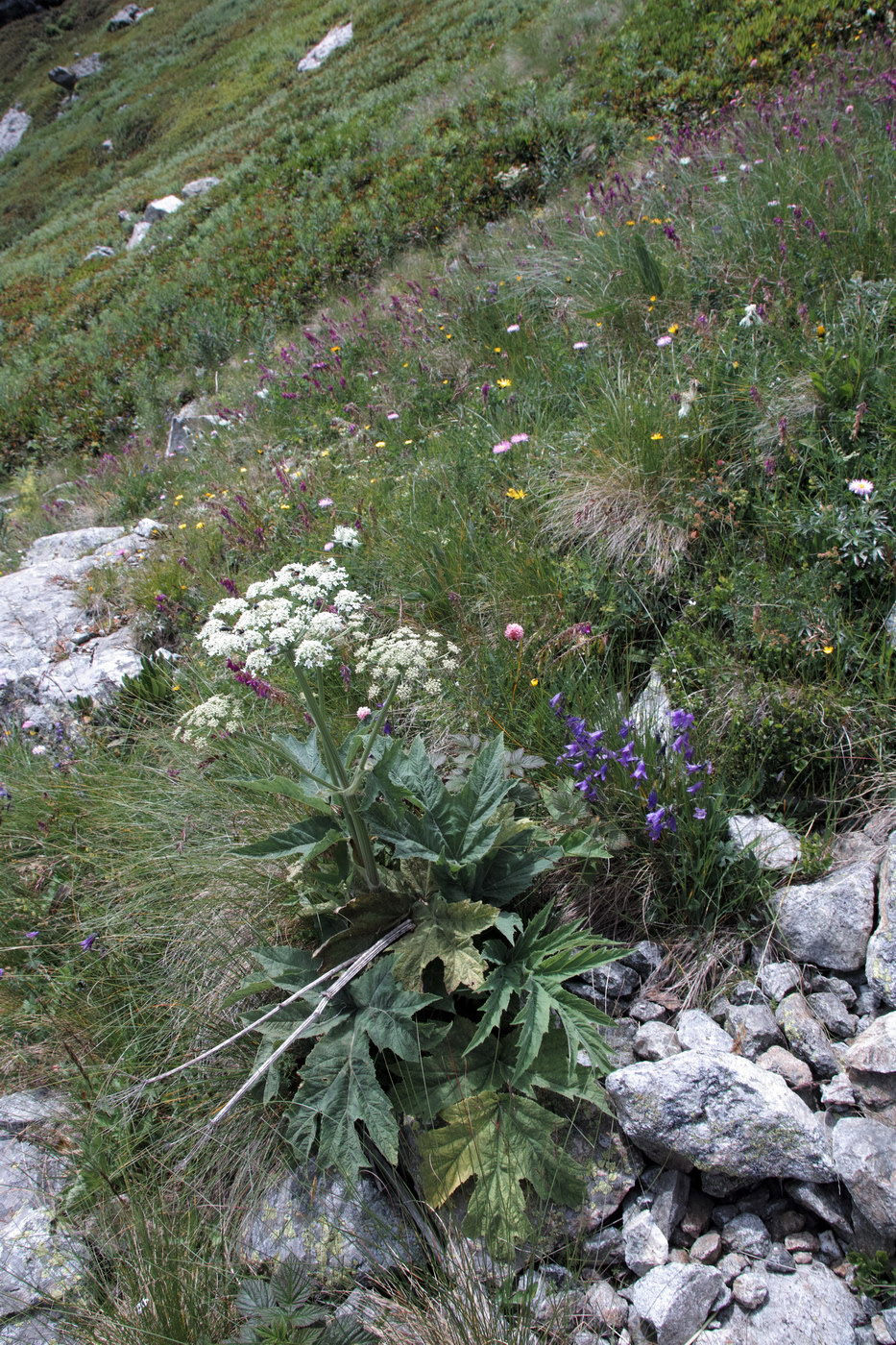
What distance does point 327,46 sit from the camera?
70.1 feet

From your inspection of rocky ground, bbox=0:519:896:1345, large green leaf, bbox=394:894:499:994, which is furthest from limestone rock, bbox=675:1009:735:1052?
large green leaf, bbox=394:894:499:994

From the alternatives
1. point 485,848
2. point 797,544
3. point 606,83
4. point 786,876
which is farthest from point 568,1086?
point 606,83

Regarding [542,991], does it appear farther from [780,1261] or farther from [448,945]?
[780,1261]

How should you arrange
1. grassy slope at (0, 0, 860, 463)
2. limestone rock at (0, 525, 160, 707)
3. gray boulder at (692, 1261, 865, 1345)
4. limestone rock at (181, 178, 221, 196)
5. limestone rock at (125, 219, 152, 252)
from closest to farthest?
gray boulder at (692, 1261, 865, 1345), limestone rock at (0, 525, 160, 707), grassy slope at (0, 0, 860, 463), limestone rock at (125, 219, 152, 252), limestone rock at (181, 178, 221, 196)

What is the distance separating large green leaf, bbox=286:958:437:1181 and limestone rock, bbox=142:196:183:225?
19.8 m

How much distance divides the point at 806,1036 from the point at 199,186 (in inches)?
840

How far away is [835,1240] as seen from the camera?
190 cm

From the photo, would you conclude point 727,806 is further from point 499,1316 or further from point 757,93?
point 757,93

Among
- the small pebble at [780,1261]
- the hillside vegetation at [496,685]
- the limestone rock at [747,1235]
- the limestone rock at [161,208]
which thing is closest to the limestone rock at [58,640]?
the hillside vegetation at [496,685]

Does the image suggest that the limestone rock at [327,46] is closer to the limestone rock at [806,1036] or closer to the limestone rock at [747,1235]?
the limestone rock at [806,1036]

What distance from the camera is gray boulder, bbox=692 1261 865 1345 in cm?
173

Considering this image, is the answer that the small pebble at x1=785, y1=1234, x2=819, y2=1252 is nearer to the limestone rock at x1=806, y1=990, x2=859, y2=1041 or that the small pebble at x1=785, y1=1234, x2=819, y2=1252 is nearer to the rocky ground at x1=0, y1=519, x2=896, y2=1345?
the rocky ground at x1=0, y1=519, x2=896, y2=1345

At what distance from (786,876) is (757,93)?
802 cm

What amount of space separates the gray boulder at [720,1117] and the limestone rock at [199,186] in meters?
20.5
